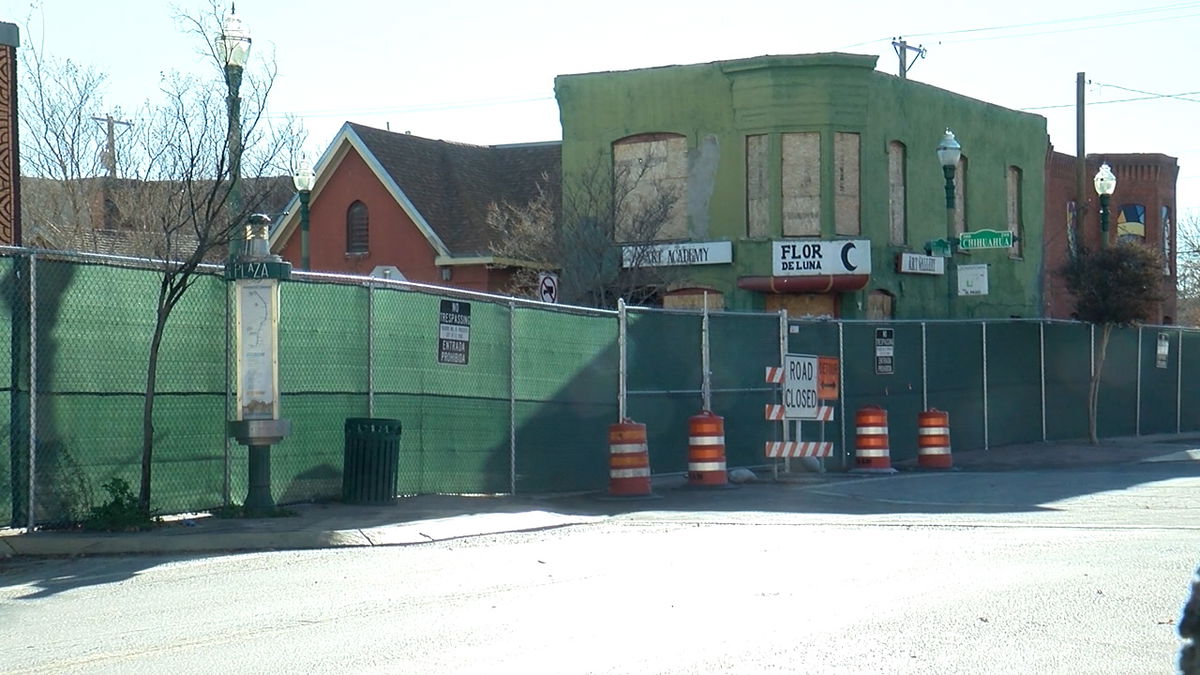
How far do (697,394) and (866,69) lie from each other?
1284 cm

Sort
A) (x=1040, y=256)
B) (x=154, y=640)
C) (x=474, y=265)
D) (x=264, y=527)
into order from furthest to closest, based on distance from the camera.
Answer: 1. (x=1040, y=256)
2. (x=474, y=265)
3. (x=264, y=527)
4. (x=154, y=640)

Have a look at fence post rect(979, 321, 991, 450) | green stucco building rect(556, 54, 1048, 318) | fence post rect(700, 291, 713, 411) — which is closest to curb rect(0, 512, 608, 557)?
fence post rect(700, 291, 713, 411)

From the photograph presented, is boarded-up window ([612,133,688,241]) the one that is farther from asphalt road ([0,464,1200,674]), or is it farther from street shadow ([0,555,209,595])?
street shadow ([0,555,209,595])

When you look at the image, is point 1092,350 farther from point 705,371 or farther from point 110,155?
point 110,155

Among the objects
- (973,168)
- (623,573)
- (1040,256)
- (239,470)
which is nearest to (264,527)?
(239,470)

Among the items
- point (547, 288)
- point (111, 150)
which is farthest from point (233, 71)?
point (111, 150)

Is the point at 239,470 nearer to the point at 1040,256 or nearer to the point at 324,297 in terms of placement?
the point at 324,297

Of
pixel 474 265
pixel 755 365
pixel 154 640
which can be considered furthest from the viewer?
pixel 474 265

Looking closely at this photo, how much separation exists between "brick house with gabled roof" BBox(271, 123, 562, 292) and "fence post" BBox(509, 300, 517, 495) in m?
17.1

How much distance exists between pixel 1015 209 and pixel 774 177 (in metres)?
9.41

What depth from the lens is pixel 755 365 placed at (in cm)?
2211

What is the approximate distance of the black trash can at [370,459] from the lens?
598 inches

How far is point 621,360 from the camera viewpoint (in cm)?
1928

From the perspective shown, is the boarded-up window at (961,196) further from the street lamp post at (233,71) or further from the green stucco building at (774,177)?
the street lamp post at (233,71)
